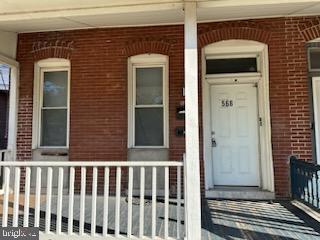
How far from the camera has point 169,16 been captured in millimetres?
5676

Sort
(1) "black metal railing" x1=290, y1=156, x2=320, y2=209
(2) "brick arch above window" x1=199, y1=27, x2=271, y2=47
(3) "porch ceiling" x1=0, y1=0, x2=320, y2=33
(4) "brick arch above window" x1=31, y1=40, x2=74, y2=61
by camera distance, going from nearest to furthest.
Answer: (3) "porch ceiling" x1=0, y1=0, x2=320, y2=33
(1) "black metal railing" x1=290, y1=156, x2=320, y2=209
(2) "brick arch above window" x1=199, y1=27, x2=271, y2=47
(4) "brick arch above window" x1=31, y1=40, x2=74, y2=61

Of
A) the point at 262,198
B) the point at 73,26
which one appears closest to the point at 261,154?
the point at 262,198

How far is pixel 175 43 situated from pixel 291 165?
2974 millimetres

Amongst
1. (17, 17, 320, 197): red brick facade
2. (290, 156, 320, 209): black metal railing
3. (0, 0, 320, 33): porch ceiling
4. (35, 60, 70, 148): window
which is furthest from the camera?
(35, 60, 70, 148): window

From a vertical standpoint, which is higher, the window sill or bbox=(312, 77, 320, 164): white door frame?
bbox=(312, 77, 320, 164): white door frame

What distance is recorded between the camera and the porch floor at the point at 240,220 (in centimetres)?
387

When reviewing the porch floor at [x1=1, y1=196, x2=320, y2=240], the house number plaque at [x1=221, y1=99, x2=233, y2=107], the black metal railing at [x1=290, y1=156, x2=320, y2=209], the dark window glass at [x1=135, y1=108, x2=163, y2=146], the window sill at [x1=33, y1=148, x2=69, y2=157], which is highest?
the house number plaque at [x1=221, y1=99, x2=233, y2=107]

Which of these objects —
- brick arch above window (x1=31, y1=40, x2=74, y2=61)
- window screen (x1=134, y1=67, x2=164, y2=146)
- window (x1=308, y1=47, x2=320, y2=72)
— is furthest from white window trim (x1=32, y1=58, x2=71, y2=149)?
window (x1=308, y1=47, x2=320, y2=72)

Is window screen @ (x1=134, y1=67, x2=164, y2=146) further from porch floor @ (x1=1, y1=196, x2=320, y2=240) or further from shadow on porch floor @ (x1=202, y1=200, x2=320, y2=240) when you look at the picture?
shadow on porch floor @ (x1=202, y1=200, x2=320, y2=240)

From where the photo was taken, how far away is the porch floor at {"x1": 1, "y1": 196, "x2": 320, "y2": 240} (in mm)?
3867

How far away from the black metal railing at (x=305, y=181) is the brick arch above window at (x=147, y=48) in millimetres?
2967

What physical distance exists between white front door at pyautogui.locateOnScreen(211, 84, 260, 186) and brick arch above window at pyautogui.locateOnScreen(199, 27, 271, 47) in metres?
0.87

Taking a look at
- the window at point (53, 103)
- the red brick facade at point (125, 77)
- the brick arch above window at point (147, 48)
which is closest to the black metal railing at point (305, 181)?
the red brick facade at point (125, 77)

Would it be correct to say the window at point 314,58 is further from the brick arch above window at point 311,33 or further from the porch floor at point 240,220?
the porch floor at point 240,220
